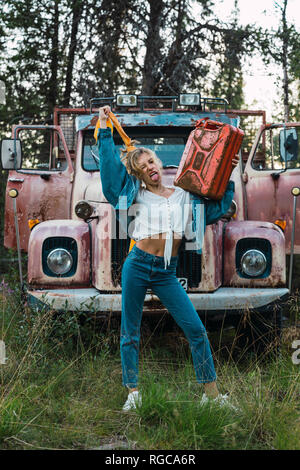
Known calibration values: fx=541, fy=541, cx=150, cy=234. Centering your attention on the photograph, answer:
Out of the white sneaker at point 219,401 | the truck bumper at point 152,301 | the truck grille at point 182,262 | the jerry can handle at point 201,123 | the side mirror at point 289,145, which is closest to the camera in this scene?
the white sneaker at point 219,401

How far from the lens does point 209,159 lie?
3.78 m

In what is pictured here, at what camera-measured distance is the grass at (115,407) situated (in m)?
2.90

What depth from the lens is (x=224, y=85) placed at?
12.3 m

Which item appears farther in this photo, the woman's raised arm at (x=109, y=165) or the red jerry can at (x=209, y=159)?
the red jerry can at (x=209, y=159)

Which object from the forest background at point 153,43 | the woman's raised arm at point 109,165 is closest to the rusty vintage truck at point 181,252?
the woman's raised arm at point 109,165

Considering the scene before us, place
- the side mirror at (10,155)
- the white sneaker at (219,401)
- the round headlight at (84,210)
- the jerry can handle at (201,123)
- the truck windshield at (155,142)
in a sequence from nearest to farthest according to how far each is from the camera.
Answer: the white sneaker at (219,401), the jerry can handle at (201,123), the round headlight at (84,210), the side mirror at (10,155), the truck windshield at (155,142)

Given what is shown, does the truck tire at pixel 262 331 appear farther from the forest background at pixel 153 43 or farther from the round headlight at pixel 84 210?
A: the forest background at pixel 153 43

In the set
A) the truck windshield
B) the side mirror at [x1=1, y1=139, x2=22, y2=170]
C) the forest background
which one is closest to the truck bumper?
the side mirror at [x1=1, y1=139, x2=22, y2=170]

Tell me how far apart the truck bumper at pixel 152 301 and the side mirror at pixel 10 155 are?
5.40 ft

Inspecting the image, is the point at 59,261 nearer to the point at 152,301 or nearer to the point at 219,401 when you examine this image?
the point at 152,301

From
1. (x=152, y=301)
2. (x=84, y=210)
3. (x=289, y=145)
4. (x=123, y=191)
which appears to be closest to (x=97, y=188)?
(x=84, y=210)
